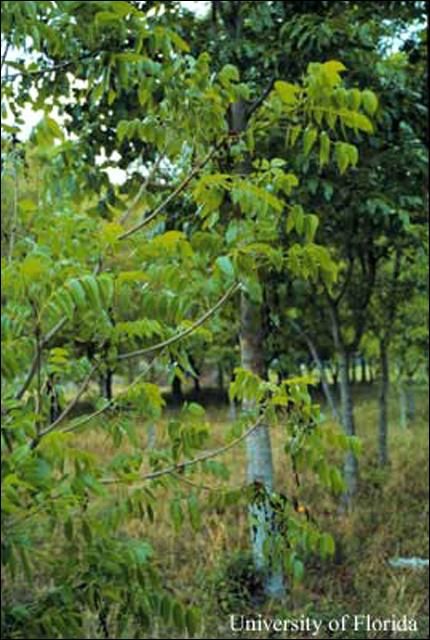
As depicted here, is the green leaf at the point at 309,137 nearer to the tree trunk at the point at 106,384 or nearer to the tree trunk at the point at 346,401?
the tree trunk at the point at 106,384

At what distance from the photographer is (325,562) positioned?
452 cm

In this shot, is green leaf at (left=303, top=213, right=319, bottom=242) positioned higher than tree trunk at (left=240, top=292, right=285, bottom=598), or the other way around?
green leaf at (left=303, top=213, right=319, bottom=242)

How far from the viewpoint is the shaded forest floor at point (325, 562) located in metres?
3.64

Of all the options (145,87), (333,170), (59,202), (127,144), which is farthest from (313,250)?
(333,170)

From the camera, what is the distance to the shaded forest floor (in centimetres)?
364

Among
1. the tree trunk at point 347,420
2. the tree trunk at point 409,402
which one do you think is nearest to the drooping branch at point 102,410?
the tree trunk at point 347,420

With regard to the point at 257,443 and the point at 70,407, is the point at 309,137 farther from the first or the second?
the point at 257,443

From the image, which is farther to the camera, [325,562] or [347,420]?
[347,420]

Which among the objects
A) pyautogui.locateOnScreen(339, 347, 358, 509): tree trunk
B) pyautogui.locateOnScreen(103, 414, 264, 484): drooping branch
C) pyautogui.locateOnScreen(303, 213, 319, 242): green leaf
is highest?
pyautogui.locateOnScreen(303, 213, 319, 242): green leaf

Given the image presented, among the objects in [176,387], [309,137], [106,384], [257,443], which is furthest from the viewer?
[257,443]

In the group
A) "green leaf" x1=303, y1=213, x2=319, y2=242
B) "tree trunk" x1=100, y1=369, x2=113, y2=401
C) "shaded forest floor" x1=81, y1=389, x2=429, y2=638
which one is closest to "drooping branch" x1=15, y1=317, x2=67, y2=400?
"tree trunk" x1=100, y1=369, x2=113, y2=401

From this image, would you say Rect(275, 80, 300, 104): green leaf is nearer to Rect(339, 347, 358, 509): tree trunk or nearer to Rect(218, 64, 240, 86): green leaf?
Rect(218, 64, 240, 86): green leaf

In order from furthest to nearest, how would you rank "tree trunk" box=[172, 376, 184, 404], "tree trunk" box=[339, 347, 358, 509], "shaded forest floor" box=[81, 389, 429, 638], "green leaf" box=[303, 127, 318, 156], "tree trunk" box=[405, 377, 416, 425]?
"tree trunk" box=[405, 377, 416, 425], "tree trunk" box=[339, 347, 358, 509], "shaded forest floor" box=[81, 389, 429, 638], "tree trunk" box=[172, 376, 184, 404], "green leaf" box=[303, 127, 318, 156]

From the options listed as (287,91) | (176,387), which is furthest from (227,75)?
(176,387)
